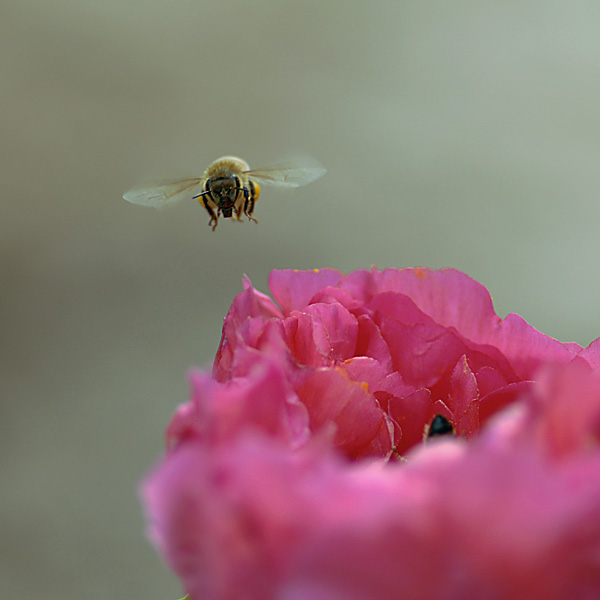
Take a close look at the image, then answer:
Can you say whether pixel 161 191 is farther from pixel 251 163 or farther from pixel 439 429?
pixel 251 163

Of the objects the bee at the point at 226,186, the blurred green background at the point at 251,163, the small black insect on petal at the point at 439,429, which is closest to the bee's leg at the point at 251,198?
the bee at the point at 226,186

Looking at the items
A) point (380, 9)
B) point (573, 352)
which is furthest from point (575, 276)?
point (573, 352)

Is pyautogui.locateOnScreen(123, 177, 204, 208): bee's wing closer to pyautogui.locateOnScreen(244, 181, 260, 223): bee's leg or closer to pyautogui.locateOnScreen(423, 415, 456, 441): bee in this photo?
pyautogui.locateOnScreen(244, 181, 260, 223): bee's leg

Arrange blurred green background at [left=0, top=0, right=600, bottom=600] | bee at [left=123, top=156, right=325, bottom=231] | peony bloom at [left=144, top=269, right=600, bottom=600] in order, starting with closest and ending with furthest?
peony bloom at [left=144, top=269, right=600, bottom=600] < bee at [left=123, top=156, right=325, bottom=231] < blurred green background at [left=0, top=0, right=600, bottom=600]

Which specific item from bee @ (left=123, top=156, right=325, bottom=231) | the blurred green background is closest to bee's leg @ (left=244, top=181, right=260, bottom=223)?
bee @ (left=123, top=156, right=325, bottom=231)

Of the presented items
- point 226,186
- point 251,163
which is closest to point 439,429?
point 226,186

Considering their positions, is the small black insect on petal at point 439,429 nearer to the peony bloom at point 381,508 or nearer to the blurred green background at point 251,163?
the peony bloom at point 381,508

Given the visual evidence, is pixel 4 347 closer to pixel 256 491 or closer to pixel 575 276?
pixel 575 276
